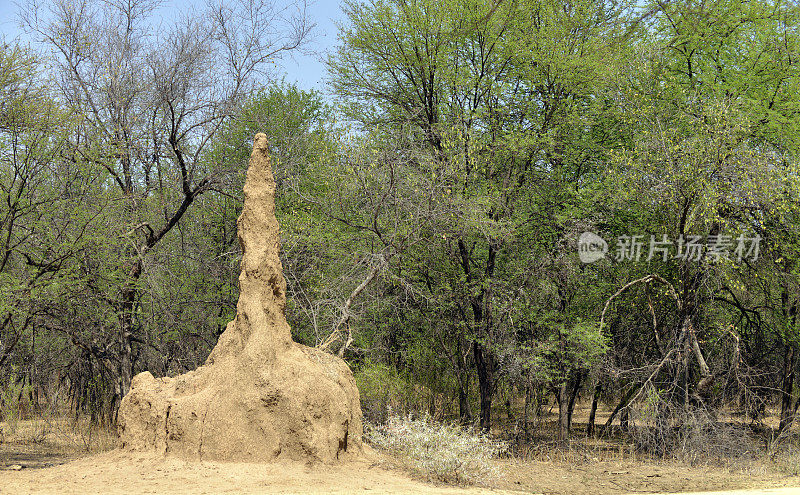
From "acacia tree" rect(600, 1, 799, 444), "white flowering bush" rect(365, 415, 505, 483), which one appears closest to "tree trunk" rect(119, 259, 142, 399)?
"white flowering bush" rect(365, 415, 505, 483)

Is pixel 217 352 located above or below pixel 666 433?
above

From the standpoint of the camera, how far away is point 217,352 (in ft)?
35.1

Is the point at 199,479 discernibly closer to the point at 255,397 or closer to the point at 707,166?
the point at 255,397

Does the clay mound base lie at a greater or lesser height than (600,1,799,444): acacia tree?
lesser

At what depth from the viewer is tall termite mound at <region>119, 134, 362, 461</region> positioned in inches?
388

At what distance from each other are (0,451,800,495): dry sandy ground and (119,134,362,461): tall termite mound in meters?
0.28

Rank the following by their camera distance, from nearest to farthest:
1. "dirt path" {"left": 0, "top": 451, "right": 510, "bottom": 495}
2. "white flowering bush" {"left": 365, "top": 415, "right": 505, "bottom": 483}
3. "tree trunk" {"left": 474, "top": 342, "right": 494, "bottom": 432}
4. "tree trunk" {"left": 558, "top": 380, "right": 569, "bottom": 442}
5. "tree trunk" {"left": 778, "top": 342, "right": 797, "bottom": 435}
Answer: "dirt path" {"left": 0, "top": 451, "right": 510, "bottom": 495} < "white flowering bush" {"left": 365, "top": 415, "right": 505, "bottom": 483} < "tree trunk" {"left": 474, "top": 342, "right": 494, "bottom": 432} < "tree trunk" {"left": 778, "top": 342, "right": 797, "bottom": 435} < "tree trunk" {"left": 558, "top": 380, "right": 569, "bottom": 442}

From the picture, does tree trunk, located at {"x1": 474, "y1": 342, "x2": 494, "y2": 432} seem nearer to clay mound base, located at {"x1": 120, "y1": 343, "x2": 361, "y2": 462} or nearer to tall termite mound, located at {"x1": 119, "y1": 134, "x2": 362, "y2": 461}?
tall termite mound, located at {"x1": 119, "y1": 134, "x2": 362, "y2": 461}

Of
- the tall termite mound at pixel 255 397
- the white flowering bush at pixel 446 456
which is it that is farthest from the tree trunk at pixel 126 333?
the white flowering bush at pixel 446 456

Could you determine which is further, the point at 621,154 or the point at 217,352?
the point at 621,154

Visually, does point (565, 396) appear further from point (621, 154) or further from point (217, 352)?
point (217, 352)

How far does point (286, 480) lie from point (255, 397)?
1.32m

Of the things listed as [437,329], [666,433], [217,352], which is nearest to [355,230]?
[437,329]

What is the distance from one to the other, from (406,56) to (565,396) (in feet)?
27.9
